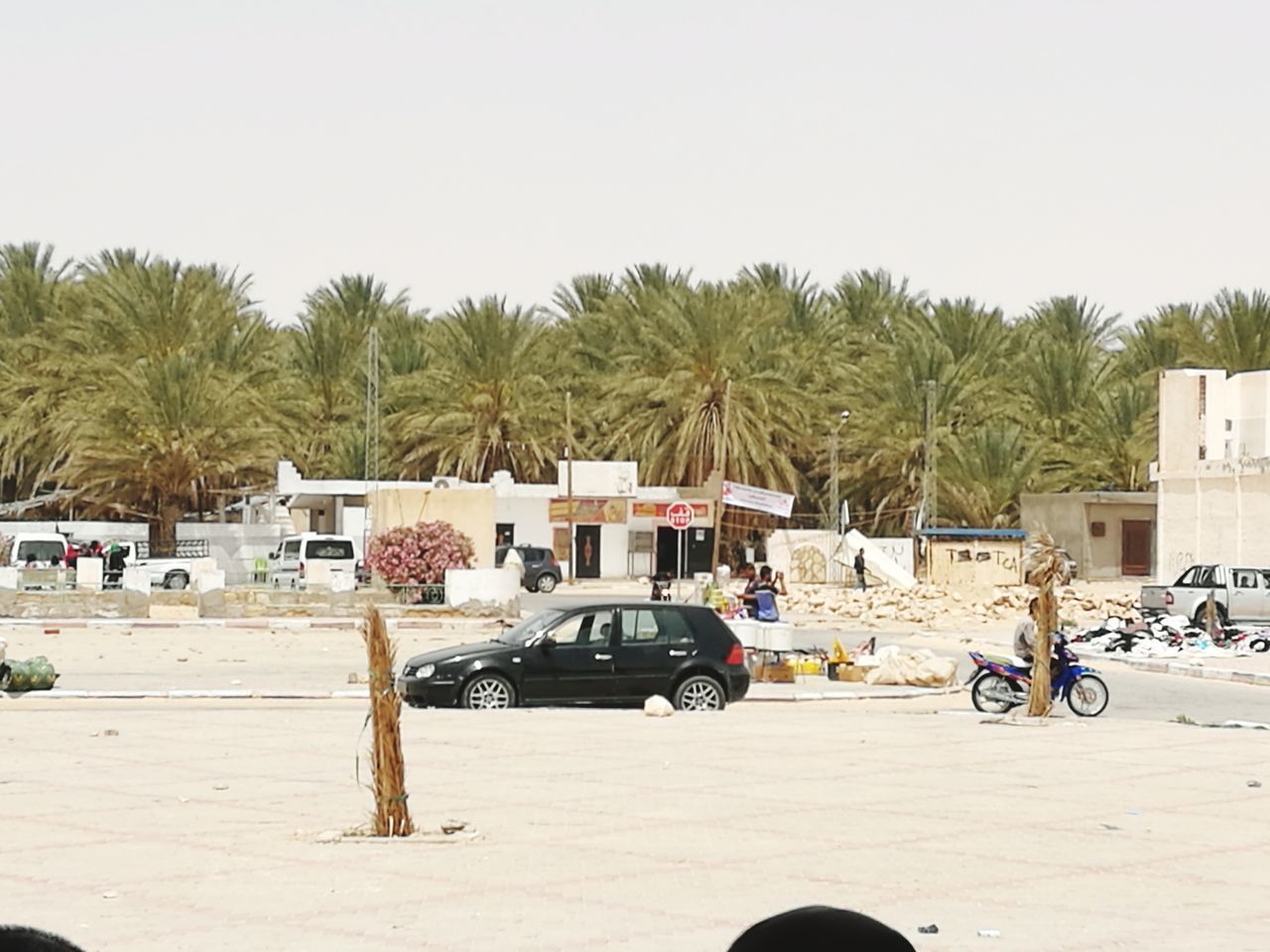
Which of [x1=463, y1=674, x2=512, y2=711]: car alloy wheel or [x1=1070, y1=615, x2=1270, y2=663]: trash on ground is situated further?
[x1=1070, y1=615, x2=1270, y2=663]: trash on ground

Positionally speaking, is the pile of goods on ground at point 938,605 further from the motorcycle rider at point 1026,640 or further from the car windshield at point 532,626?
the car windshield at point 532,626

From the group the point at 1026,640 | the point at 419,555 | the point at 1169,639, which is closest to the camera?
the point at 1026,640

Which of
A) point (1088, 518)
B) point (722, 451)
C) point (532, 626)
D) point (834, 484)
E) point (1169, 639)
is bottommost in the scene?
point (1169, 639)

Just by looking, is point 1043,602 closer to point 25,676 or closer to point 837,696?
point 837,696

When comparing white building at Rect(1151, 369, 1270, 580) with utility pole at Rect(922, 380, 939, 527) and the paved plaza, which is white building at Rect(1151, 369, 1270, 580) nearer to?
utility pole at Rect(922, 380, 939, 527)

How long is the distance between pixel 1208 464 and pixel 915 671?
1061 inches

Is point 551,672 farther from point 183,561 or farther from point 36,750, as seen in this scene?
point 183,561

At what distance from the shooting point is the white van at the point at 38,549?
52656mm

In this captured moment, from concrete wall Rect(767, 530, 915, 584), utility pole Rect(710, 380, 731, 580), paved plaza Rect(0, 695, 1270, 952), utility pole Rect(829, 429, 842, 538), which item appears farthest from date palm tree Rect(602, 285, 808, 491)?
paved plaza Rect(0, 695, 1270, 952)

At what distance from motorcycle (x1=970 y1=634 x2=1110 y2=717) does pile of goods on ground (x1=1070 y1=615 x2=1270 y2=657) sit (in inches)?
536

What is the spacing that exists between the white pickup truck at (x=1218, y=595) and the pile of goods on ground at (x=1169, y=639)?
1015mm

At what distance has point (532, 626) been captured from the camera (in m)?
23.5

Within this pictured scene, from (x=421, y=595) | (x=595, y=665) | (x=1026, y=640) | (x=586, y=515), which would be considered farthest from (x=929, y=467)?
(x=595, y=665)

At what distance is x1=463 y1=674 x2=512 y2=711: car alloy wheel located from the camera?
2325 centimetres
